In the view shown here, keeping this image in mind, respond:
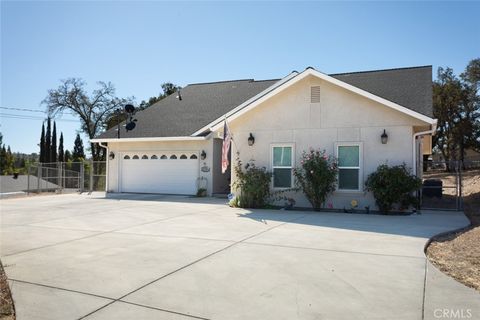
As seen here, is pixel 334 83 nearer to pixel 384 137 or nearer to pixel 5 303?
pixel 384 137

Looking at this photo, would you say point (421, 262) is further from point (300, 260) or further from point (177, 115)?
point (177, 115)

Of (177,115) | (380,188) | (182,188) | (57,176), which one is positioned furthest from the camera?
(57,176)

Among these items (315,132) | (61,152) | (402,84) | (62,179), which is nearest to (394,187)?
(315,132)

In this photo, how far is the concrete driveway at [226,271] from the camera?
3932 mm

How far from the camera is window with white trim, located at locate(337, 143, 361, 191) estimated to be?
12.5m

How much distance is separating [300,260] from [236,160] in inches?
335

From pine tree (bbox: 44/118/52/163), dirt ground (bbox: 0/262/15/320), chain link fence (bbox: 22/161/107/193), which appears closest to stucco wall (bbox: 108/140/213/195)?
chain link fence (bbox: 22/161/107/193)

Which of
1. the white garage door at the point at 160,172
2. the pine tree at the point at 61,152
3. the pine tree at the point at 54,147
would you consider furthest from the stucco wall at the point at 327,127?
the pine tree at the point at 61,152

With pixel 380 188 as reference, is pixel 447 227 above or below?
below

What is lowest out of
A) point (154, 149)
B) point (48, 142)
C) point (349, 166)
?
point (349, 166)

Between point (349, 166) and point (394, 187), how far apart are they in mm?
1713

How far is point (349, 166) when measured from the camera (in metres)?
12.6

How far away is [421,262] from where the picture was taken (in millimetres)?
5688

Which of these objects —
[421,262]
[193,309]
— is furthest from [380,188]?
[193,309]
